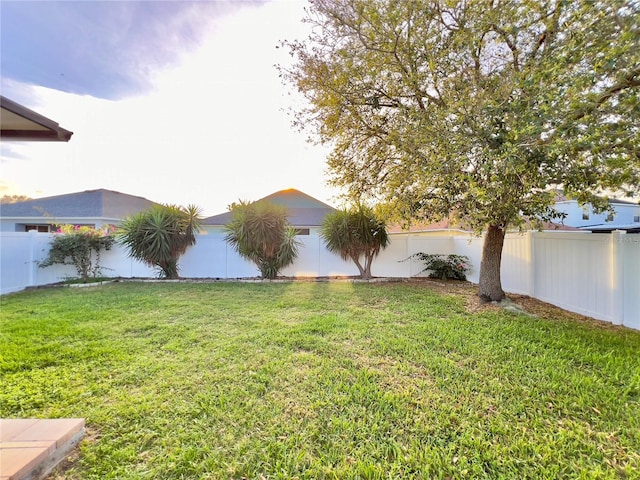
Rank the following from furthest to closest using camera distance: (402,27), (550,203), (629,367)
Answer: (402,27) → (550,203) → (629,367)

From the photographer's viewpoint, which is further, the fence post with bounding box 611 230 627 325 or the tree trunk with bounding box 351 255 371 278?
the tree trunk with bounding box 351 255 371 278

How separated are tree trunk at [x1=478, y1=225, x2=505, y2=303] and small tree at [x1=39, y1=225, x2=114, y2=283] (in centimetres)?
1077

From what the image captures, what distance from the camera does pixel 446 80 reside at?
16.4 ft

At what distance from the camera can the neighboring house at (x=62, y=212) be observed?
47.0 ft

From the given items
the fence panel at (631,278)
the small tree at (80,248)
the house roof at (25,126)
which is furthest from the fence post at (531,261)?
the small tree at (80,248)

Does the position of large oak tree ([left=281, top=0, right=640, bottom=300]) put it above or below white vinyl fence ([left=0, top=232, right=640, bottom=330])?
above

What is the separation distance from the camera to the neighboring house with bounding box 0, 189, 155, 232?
1431 cm

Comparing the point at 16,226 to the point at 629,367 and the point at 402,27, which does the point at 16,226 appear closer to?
the point at 402,27

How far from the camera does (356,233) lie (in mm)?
8758

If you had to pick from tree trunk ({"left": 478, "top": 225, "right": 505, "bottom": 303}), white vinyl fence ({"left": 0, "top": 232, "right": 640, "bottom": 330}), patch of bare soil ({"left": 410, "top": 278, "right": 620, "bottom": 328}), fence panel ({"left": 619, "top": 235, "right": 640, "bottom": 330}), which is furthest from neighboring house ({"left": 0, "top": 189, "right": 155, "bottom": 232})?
fence panel ({"left": 619, "top": 235, "right": 640, "bottom": 330})

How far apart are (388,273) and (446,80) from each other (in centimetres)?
615

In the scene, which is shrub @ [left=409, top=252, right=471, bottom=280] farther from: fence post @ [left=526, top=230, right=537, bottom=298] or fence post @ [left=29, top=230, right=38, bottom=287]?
fence post @ [left=29, top=230, right=38, bottom=287]

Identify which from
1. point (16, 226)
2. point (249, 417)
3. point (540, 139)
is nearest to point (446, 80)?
point (540, 139)

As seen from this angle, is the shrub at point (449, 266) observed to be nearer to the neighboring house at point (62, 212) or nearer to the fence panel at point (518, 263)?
the fence panel at point (518, 263)
